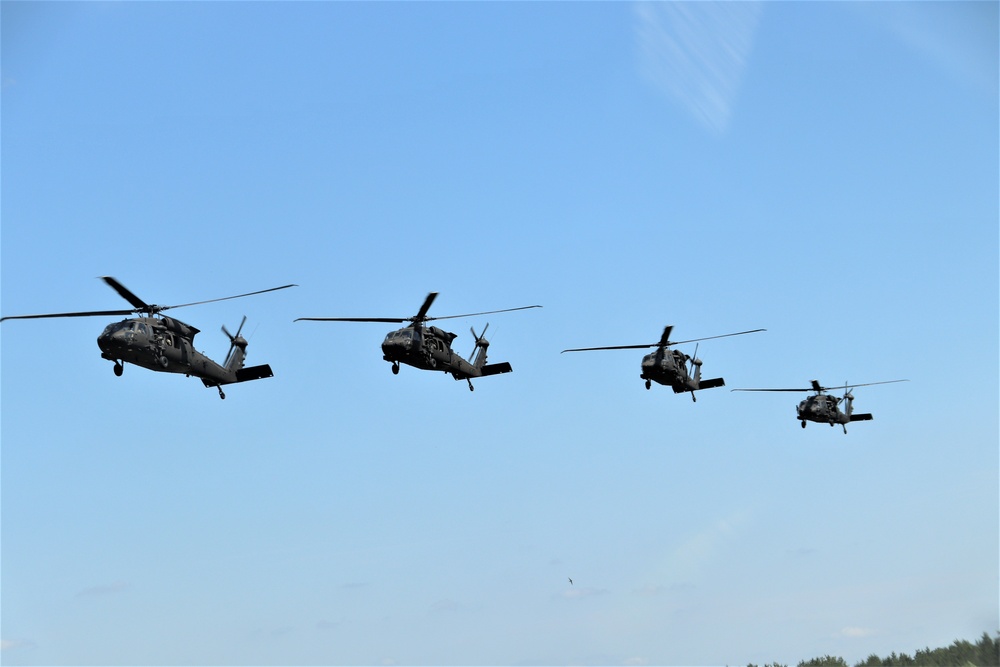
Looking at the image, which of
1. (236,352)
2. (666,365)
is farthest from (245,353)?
(666,365)

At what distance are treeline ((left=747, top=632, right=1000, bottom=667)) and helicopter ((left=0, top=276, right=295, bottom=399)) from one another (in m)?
39.1

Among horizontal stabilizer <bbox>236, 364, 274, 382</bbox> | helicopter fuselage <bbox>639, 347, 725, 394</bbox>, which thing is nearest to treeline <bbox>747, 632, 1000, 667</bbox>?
helicopter fuselage <bbox>639, 347, 725, 394</bbox>

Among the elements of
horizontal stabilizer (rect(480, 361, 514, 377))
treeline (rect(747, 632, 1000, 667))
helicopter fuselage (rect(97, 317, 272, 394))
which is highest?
horizontal stabilizer (rect(480, 361, 514, 377))

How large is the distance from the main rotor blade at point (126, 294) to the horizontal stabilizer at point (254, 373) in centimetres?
773

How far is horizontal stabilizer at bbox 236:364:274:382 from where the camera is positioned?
193 feet

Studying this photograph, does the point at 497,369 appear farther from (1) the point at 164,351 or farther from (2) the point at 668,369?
(1) the point at 164,351

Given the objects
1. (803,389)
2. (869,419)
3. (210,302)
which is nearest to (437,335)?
(210,302)

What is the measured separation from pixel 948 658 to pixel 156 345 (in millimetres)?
52643

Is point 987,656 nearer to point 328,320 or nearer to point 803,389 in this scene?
point 803,389

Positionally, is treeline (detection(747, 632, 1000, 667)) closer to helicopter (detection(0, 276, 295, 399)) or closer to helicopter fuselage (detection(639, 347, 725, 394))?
helicopter fuselage (detection(639, 347, 725, 394))

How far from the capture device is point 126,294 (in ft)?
173

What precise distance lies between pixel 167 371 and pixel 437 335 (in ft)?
51.9

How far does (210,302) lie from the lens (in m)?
A: 51.8

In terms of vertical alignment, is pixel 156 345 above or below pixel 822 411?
below
